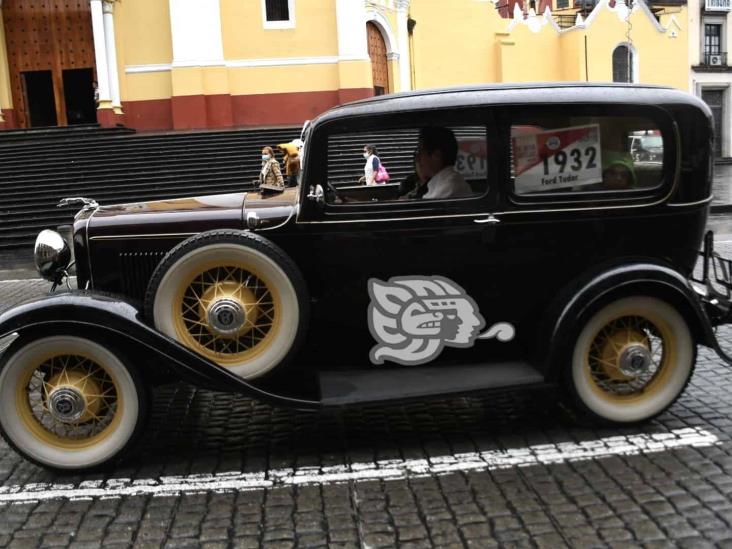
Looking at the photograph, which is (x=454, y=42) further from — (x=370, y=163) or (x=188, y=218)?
(x=188, y=218)

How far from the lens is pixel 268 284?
13.7ft

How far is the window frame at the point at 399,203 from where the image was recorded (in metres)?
4.36

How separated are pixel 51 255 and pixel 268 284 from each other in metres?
1.50

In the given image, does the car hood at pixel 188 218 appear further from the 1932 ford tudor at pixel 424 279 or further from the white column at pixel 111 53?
the white column at pixel 111 53

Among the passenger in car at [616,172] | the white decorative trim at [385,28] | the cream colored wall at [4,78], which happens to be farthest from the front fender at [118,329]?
the white decorative trim at [385,28]

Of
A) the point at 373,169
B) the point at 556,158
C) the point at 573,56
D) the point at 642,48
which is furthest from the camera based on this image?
the point at 642,48

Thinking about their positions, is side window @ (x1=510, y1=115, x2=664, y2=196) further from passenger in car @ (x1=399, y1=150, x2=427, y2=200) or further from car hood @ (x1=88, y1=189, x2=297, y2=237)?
car hood @ (x1=88, y1=189, x2=297, y2=237)

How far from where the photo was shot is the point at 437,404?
5137mm

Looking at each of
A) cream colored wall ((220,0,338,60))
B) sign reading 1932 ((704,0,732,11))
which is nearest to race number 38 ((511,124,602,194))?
cream colored wall ((220,0,338,60))

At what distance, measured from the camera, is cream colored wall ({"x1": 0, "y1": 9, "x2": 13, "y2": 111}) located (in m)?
23.4

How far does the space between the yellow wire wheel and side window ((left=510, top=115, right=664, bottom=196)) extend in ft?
2.35

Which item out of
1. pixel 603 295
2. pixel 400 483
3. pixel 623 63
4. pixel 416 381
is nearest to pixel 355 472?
pixel 400 483

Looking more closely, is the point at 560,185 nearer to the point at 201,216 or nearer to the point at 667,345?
the point at 667,345

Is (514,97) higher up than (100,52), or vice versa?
(100,52)
